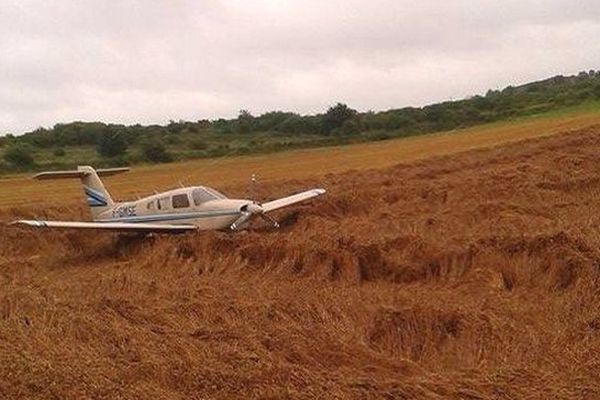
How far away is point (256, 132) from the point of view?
71750 mm

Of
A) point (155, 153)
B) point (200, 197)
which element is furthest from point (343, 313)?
point (155, 153)

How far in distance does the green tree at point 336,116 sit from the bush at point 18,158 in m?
26.8

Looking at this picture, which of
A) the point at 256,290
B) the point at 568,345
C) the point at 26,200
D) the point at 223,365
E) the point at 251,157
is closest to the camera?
the point at 223,365

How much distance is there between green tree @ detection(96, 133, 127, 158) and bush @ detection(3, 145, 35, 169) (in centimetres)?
598

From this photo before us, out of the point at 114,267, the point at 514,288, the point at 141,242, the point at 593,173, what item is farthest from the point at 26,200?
the point at 514,288

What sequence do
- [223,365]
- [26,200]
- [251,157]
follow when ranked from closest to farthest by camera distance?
[223,365]
[26,200]
[251,157]

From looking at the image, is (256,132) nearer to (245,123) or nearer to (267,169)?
(245,123)

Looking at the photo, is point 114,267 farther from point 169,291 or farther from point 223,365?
point 223,365

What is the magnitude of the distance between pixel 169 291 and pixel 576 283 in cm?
506

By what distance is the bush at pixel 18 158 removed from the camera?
48.8 m

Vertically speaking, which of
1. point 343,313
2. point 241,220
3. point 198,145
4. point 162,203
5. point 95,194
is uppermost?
point 95,194

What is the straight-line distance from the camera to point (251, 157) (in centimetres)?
4850

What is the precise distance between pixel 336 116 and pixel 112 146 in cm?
2120

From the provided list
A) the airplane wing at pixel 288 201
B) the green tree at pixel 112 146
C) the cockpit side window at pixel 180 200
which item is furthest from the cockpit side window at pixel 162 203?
the green tree at pixel 112 146
